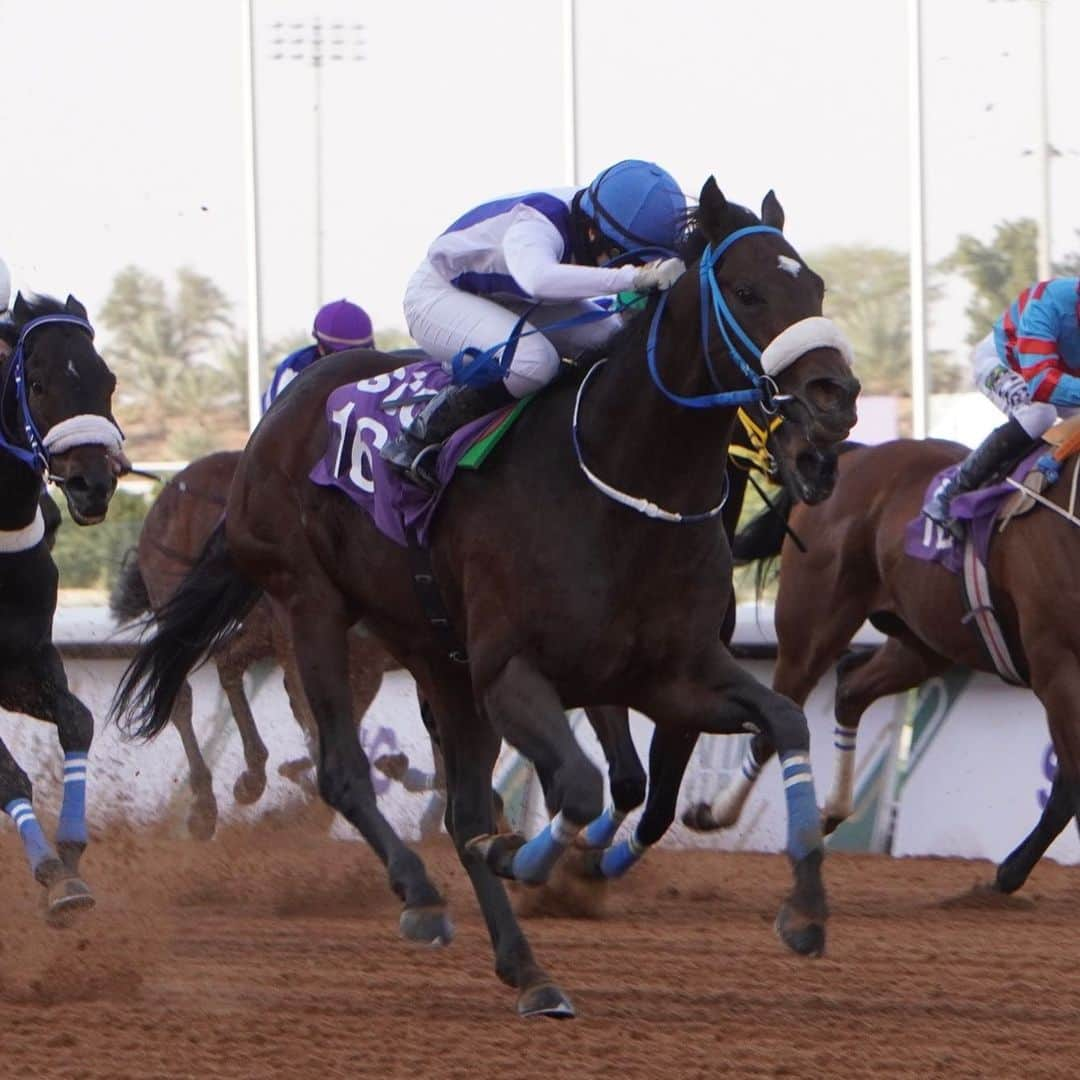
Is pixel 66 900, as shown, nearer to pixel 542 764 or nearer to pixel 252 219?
pixel 542 764

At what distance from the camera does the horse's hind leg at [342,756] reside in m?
5.39

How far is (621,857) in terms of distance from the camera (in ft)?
20.7

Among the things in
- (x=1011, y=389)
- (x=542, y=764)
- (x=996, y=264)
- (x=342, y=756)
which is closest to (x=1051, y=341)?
(x=1011, y=389)

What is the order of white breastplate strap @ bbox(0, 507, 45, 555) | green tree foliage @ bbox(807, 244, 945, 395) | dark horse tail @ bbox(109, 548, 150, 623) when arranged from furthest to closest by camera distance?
green tree foliage @ bbox(807, 244, 945, 395) < dark horse tail @ bbox(109, 548, 150, 623) < white breastplate strap @ bbox(0, 507, 45, 555)

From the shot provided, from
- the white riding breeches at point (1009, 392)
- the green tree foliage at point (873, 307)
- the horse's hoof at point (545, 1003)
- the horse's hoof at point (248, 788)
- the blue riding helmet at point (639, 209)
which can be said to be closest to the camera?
the horse's hoof at point (545, 1003)

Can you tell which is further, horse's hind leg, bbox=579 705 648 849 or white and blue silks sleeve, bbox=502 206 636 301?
horse's hind leg, bbox=579 705 648 849

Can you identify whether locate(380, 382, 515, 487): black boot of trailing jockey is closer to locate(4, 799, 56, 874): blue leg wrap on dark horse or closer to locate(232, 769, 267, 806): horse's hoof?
locate(4, 799, 56, 874): blue leg wrap on dark horse

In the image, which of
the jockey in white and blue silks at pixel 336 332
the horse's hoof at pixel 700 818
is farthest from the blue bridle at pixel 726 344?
the jockey in white and blue silks at pixel 336 332

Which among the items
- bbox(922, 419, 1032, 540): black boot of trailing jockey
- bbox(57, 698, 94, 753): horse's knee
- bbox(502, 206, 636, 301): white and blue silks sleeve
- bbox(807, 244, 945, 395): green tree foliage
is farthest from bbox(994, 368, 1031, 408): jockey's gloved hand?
bbox(807, 244, 945, 395): green tree foliage

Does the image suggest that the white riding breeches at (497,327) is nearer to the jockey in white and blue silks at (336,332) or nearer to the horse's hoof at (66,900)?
the horse's hoof at (66,900)

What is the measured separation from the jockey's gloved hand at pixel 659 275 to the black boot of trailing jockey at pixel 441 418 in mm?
579

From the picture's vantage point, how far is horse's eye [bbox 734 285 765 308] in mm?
4457

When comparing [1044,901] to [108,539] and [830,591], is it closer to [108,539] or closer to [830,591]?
[830,591]

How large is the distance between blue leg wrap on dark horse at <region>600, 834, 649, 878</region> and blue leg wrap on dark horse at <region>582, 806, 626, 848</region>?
0.12 feet
